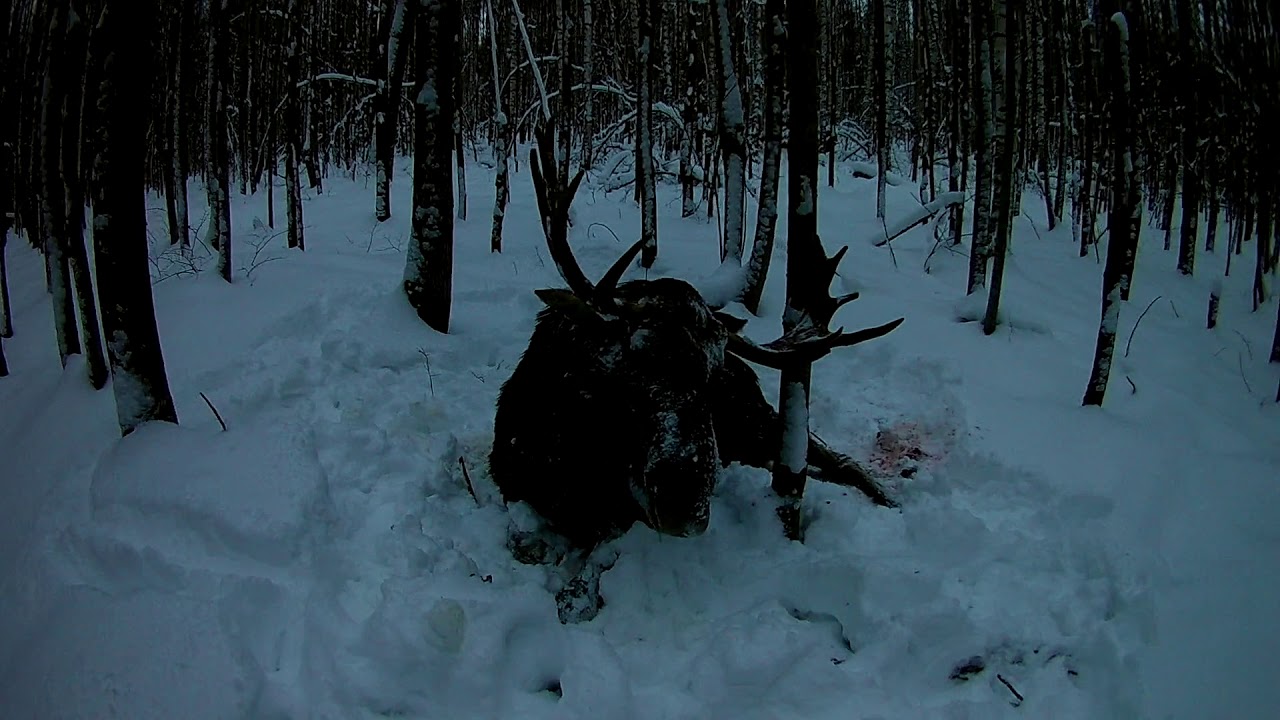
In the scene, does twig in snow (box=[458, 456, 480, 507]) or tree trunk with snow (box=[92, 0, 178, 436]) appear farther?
twig in snow (box=[458, 456, 480, 507])

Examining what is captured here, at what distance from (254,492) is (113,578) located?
55 cm

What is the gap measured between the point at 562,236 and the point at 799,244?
3.41 feet

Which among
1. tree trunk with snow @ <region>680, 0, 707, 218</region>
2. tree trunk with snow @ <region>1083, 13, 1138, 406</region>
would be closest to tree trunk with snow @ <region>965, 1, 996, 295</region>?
tree trunk with snow @ <region>1083, 13, 1138, 406</region>

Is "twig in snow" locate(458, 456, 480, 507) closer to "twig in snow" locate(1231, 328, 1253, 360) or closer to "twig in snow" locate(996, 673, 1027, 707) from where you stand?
"twig in snow" locate(996, 673, 1027, 707)

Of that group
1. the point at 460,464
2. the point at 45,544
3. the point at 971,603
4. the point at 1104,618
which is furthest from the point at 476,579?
the point at 1104,618

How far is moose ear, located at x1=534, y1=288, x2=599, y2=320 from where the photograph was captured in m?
2.79

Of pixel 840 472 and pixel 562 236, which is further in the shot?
pixel 840 472

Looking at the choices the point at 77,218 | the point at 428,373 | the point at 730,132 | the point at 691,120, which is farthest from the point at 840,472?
the point at 691,120

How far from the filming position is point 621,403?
290cm

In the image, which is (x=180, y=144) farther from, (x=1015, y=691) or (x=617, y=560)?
(x=1015, y=691)

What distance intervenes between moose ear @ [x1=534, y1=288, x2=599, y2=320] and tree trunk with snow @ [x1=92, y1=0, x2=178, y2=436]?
1.89 meters

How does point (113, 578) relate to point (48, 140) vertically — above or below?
below

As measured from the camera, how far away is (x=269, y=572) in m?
2.68

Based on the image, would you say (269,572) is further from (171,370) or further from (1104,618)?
(1104,618)
